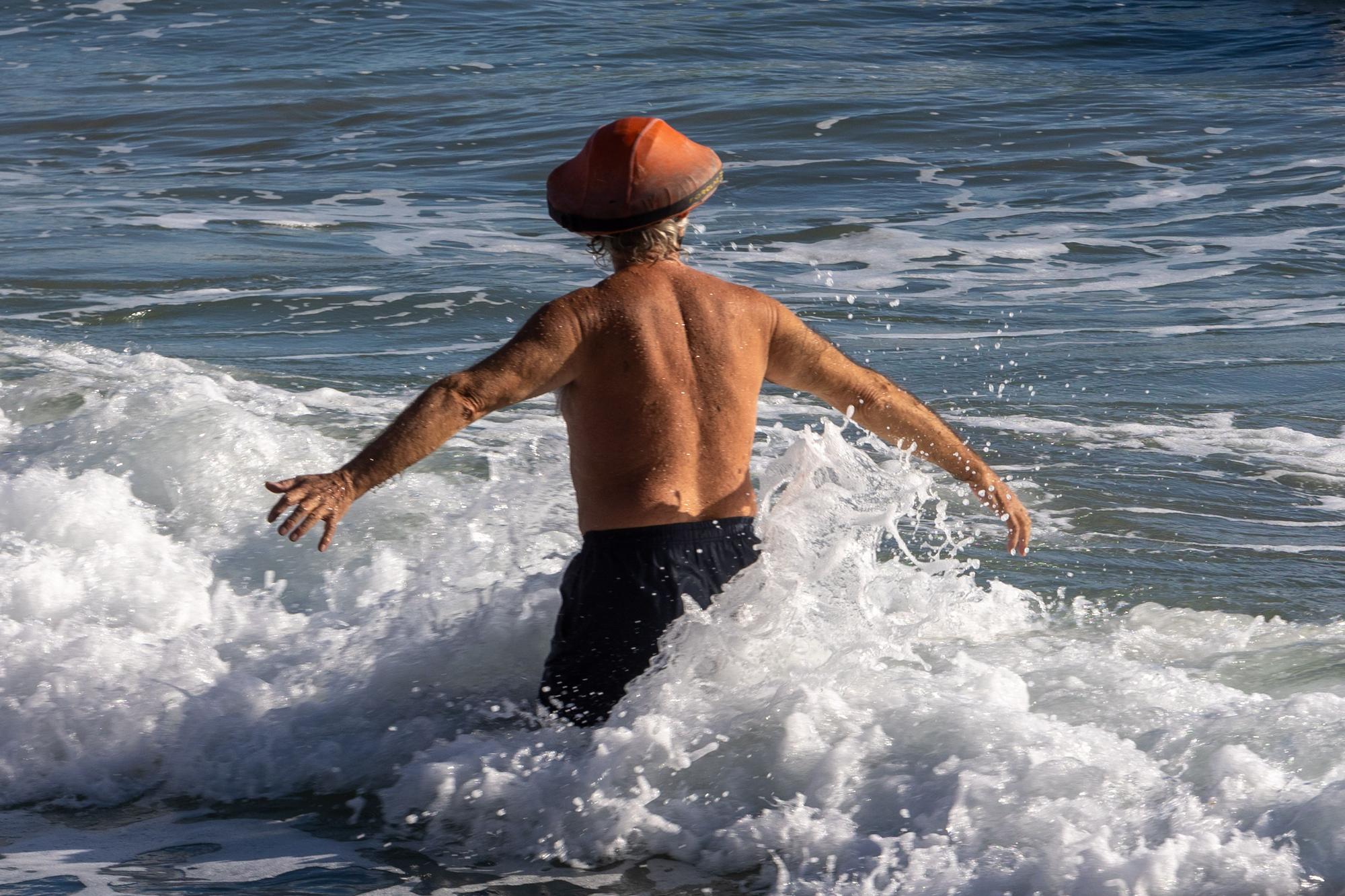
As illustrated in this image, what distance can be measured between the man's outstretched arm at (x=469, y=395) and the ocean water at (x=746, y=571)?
0.66 m

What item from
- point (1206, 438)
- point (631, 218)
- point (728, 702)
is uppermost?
point (631, 218)

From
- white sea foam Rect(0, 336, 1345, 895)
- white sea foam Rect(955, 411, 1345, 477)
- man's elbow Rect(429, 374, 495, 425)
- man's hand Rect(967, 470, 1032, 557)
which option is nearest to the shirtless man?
man's elbow Rect(429, 374, 495, 425)

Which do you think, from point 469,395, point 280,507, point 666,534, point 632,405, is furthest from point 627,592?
point 280,507

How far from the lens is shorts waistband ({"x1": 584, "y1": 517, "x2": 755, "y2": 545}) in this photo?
10.9 ft

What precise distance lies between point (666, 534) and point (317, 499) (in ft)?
2.40

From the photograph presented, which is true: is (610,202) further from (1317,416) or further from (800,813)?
(1317,416)

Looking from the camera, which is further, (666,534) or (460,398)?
(666,534)

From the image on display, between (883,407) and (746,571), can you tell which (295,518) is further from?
(883,407)

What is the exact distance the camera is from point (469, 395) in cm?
318

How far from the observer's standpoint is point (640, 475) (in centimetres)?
329

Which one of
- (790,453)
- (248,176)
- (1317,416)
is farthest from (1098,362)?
(248,176)

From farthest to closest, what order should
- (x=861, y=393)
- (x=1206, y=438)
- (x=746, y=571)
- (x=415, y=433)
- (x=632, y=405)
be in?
1. (x=1206, y=438)
2. (x=861, y=393)
3. (x=746, y=571)
4. (x=632, y=405)
5. (x=415, y=433)

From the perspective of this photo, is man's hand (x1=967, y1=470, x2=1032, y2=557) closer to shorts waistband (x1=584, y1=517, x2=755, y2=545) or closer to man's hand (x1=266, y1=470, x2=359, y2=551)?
shorts waistband (x1=584, y1=517, x2=755, y2=545)

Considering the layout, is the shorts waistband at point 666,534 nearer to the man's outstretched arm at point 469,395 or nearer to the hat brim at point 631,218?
the man's outstretched arm at point 469,395
